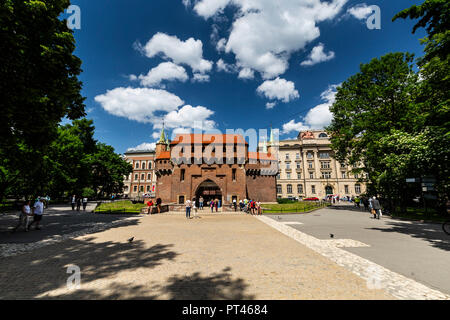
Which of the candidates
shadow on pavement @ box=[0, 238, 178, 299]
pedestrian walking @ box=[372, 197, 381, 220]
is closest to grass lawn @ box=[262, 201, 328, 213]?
pedestrian walking @ box=[372, 197, 381, 220]

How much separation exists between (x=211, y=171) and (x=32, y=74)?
26.7 meters

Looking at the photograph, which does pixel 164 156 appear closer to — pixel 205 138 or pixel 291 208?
pixel 205 138

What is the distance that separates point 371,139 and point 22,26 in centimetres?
2699

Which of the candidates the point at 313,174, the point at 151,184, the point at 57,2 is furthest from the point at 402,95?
the point at 151,184

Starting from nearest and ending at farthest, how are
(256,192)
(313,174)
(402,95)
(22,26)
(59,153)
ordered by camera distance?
(22,26)
(402,95)
(59,153)
(256,192)
(313,174)

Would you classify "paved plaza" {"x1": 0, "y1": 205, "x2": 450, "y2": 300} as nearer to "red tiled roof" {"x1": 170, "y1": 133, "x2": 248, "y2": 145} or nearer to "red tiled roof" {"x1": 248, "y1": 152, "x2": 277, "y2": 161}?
"red tiled roof" {"x1": 170, "y1": 133, "x2": 248, "y2": 145}

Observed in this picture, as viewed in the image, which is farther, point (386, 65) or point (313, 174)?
point (313, 174)

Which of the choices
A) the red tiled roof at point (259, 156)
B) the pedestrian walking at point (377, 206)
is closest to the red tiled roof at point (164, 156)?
the red tiled roof at point (259, 156)

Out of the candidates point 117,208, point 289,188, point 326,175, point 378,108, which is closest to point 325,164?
point 326,175

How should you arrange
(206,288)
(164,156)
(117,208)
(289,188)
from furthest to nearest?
(289,188) → (164,156) → (117,208) → (206,288)

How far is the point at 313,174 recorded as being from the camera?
58.5 m

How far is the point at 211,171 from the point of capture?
3416 centimetres

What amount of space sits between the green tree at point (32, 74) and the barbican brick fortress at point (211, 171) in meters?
23.4
